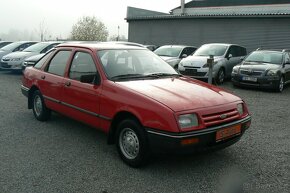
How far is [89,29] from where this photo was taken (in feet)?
163

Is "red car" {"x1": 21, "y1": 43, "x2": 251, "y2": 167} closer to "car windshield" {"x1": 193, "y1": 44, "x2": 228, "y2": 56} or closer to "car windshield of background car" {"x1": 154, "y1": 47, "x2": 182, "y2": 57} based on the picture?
"car windshield" {"x1": 193, "y1": 44, "x2": 228, "y2": 56}

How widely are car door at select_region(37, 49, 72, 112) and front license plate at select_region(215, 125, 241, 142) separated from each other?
2.87 metres

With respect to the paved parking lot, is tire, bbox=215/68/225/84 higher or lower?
higher

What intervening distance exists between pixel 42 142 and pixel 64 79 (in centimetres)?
111

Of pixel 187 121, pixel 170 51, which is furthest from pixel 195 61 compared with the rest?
pixel 187 121

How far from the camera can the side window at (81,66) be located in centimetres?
516

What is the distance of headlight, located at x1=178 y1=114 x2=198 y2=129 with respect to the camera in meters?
3.90

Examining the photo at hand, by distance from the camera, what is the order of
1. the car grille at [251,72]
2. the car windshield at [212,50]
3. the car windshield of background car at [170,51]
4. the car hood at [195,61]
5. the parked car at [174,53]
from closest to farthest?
the car grille at [251,72], the car hood at [195,61], the car windshield at [212,50], the parked car at [174,53], the car windshield of background car at [170,51]

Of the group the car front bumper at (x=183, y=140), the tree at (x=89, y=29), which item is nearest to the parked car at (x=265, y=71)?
the car front bumper at (x=183, y=140)

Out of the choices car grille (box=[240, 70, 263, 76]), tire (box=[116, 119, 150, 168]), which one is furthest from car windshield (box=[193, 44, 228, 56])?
tire (box=[116, 119, 150, 168])

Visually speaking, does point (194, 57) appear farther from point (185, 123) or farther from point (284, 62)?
point (185, 123)

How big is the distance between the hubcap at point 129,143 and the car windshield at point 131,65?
851mm

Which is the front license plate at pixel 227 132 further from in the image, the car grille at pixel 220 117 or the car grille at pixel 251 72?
the car grille at pixel 251 72

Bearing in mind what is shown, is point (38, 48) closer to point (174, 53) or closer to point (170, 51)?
point (170, 51)
